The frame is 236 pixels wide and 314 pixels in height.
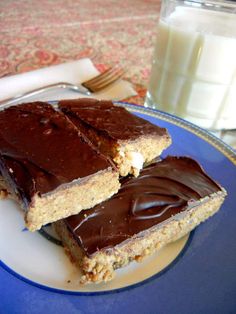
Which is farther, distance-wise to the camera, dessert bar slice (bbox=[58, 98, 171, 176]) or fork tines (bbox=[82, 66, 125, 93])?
fork tines (bbox=[82, 66, 125, 93])

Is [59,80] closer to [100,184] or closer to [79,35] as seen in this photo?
[79,35]

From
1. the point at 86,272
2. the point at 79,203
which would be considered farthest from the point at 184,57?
the point at 86,272

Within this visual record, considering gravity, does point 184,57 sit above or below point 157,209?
above

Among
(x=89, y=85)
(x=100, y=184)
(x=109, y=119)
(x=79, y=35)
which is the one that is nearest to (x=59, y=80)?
(x=89, y=85)

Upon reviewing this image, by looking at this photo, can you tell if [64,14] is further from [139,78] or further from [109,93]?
[109,93]

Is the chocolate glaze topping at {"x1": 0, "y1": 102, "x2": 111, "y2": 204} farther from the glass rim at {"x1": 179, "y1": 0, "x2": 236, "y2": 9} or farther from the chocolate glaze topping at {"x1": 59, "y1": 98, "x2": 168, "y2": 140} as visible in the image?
the glass rim at {"x1": 179, "y1": 0, "x2": 236, "y2": 9}

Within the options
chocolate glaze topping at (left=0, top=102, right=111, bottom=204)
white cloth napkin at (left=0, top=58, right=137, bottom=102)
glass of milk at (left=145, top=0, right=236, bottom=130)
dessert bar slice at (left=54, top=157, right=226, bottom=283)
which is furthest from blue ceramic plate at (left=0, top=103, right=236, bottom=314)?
white cloth napkin at (left=0, top=58, right=137, bottom=102)

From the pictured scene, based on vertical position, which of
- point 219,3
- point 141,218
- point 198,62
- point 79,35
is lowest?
point 79,35
